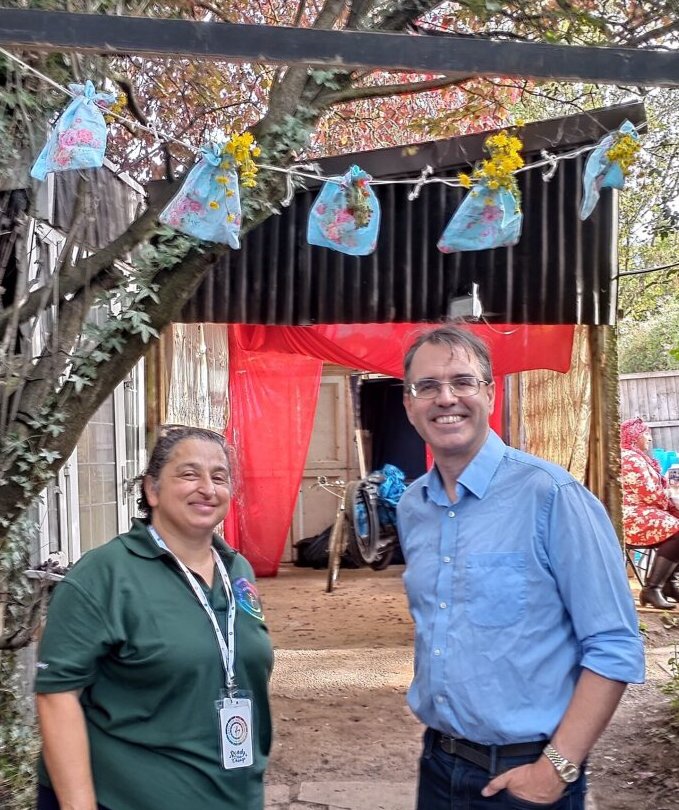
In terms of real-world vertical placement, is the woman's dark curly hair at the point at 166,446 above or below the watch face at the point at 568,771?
above

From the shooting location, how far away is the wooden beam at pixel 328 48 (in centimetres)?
176

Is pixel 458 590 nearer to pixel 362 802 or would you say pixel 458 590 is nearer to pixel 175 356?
pixel 362 802

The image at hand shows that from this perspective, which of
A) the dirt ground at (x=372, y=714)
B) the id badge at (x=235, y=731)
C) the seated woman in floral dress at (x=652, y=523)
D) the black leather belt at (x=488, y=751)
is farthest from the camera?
the seated woman in floral dress at (x=652, y=523)

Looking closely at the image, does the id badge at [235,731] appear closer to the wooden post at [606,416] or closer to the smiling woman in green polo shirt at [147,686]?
the smiling woman in green polo shirt at [147,686]

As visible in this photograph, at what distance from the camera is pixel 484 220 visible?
4.47m

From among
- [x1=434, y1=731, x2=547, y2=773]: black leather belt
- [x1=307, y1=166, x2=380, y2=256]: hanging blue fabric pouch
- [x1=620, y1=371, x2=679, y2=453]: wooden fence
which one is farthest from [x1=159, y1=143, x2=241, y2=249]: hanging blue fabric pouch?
[x1=620, y1=371, x2=679, y2=453]: wooden fence

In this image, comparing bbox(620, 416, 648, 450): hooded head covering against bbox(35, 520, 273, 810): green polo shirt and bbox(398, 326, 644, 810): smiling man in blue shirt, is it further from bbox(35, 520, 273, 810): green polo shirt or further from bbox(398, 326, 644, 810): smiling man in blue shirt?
bbox(35, 520, 273, 810): green polo shirt

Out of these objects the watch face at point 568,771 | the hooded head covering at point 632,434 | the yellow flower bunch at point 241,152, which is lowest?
the watch face at point 568,771

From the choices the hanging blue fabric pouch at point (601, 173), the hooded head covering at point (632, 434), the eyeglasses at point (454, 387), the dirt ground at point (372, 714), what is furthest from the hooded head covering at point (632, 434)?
the eyeglasses at point (454, 387)

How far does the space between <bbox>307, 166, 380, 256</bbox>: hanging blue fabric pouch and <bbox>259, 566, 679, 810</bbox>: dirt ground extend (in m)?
2.72

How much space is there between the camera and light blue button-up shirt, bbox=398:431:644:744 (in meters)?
1.84

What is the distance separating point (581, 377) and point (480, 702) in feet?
20.2

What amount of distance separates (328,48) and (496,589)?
115cm

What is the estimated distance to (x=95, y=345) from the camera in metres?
4.12
